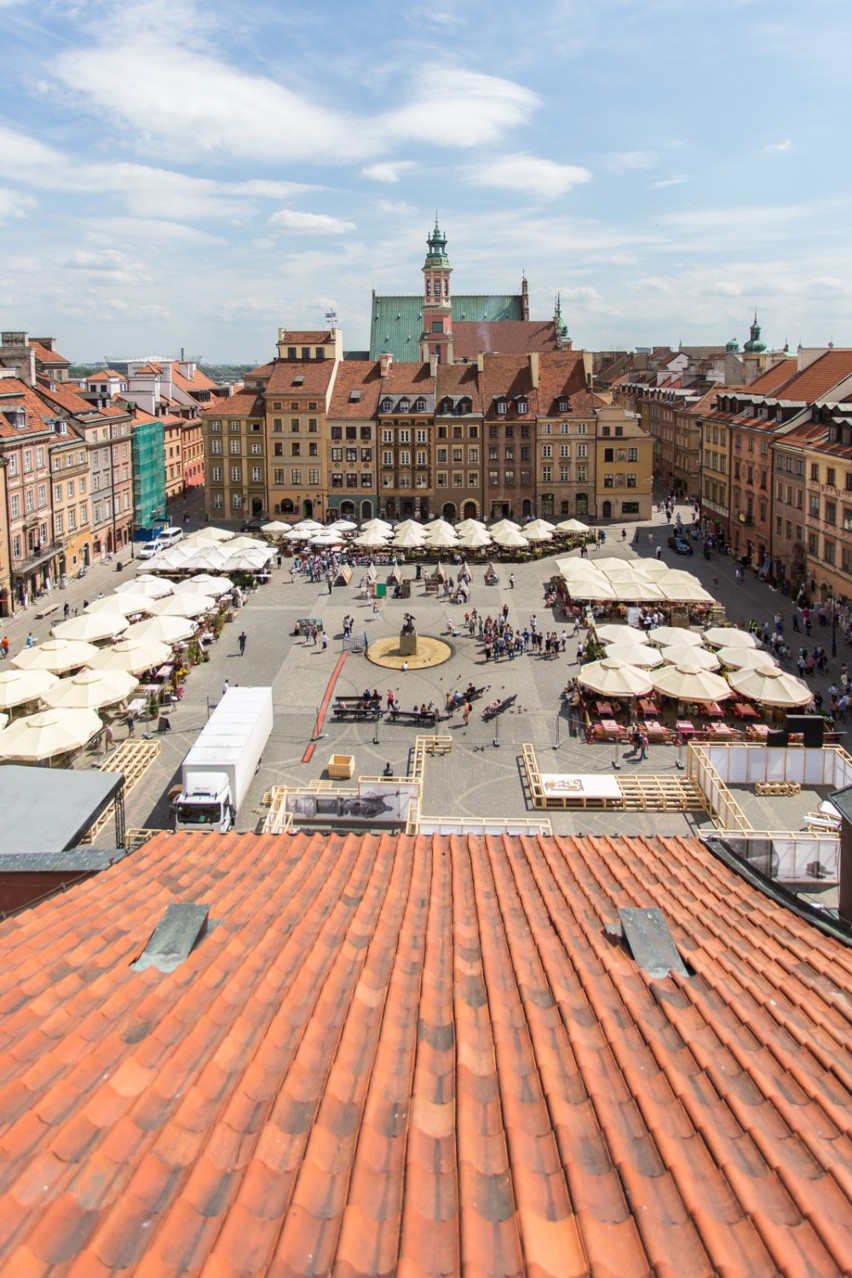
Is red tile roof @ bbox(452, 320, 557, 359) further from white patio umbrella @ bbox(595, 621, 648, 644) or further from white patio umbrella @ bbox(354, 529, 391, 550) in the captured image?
white patio umbrella @ bbox(595, 621, 648, 644)

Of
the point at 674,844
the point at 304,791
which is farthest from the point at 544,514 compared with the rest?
the point at 674,844

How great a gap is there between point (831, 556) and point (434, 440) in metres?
39.5

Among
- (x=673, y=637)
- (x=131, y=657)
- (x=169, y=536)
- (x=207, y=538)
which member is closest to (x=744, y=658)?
(x=673, y=637)

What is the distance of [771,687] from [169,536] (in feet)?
177

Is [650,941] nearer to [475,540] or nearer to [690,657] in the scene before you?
[690,657]

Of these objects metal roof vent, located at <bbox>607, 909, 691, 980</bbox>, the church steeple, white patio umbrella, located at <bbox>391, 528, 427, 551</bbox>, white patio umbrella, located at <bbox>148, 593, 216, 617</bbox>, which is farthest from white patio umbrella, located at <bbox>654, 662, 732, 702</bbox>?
the church steeple

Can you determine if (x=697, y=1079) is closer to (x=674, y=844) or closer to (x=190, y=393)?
(x=674, y=844)

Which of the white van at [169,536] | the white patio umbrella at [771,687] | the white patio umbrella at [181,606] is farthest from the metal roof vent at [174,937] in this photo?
the white van at [169,536]

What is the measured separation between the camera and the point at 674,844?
53.1 ft

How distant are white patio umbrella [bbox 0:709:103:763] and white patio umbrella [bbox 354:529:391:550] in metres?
38.2

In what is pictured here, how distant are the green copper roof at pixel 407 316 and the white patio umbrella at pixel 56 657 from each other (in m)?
81.5

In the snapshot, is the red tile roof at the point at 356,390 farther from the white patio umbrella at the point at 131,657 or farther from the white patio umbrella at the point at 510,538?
the white patio umbrella at the point at 131,657

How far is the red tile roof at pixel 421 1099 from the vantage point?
16.4 ft

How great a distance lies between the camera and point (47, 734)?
32.9 metres
